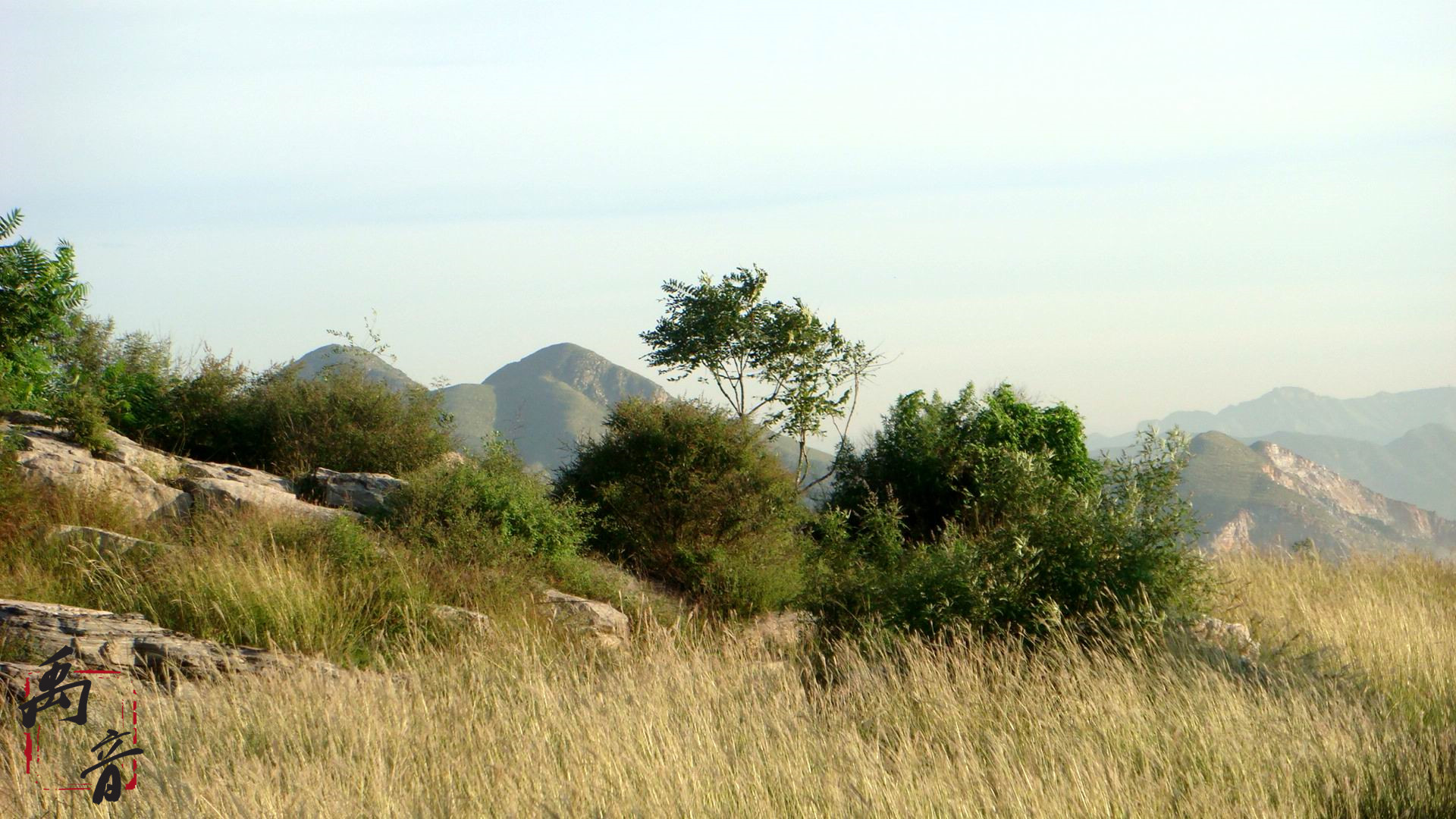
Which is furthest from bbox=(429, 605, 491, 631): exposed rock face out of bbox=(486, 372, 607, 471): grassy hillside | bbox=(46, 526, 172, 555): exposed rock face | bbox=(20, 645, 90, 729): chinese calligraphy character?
bbox=(486, 372, 607, 471): grassy hillside

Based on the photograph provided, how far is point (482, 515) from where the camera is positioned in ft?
38.8

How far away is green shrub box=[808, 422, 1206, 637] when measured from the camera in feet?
29.0

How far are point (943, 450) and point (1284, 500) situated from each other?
82239 mm

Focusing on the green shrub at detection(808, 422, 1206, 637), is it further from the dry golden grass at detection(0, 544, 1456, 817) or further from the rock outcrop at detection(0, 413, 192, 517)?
the rock outcrop at detection(0, 413, 192, 517)

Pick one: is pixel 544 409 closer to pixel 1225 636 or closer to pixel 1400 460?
pixel 1225 636

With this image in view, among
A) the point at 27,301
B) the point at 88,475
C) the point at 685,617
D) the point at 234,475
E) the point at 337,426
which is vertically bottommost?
the point at 685,617

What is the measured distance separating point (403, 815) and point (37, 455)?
347 inches

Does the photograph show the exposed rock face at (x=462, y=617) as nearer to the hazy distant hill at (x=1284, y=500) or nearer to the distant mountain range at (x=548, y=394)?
the distant mountain range at (x=548, y=394)

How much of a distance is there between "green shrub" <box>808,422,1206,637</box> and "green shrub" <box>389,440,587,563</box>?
135 inches

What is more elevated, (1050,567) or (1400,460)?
(1050,567)

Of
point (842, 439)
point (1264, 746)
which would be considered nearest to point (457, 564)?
point (1264, 746)

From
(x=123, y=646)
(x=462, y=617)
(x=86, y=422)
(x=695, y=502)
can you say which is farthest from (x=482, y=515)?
(x=86, y=422)

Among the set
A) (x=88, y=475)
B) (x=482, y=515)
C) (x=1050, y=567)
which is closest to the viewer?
(x=1050, y=567)

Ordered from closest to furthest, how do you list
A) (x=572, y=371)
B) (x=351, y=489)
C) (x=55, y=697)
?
1. (x=55, y=697)
2. (x=351, y=489)
3. (x=572, y=371)
